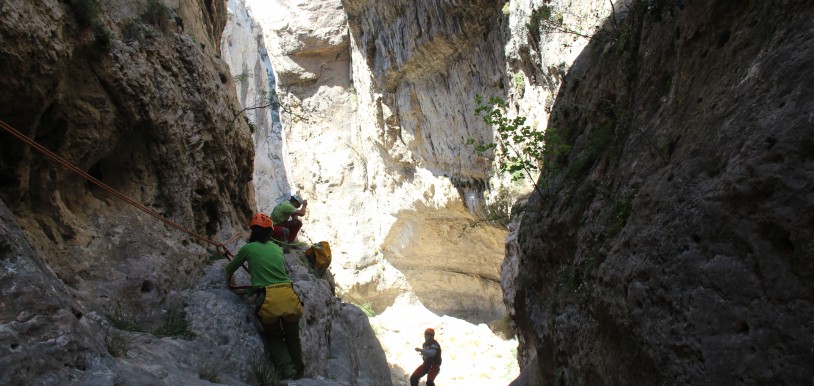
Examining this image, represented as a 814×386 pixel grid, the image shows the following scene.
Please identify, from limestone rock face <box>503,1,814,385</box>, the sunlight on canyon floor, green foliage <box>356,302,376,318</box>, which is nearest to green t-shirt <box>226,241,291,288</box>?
limestone rock face <box>503,1,814,385</box>

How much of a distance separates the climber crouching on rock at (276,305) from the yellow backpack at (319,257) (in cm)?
280

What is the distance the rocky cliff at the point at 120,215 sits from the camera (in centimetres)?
295

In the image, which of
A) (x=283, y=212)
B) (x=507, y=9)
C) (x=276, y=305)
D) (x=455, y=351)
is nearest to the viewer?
(x=276, y=305)

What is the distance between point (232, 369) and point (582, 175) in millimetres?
3695

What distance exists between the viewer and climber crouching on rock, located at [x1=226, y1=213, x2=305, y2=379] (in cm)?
496

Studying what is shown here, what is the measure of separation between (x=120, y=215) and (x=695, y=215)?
15.9ft

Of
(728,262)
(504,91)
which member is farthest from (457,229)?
(728,262)

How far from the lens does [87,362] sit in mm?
2932

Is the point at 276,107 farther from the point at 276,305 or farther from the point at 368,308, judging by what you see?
the point at 368,308

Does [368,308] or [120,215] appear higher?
[368,308]

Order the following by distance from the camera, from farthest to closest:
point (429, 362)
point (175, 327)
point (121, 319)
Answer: point (429, 362) < point (175, 327) < point (121, 319)

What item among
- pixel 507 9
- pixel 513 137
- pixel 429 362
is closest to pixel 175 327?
pixel 513 137

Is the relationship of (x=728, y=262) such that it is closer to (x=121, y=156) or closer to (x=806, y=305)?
(x=806, y=305)

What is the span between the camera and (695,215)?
10.2 ft
